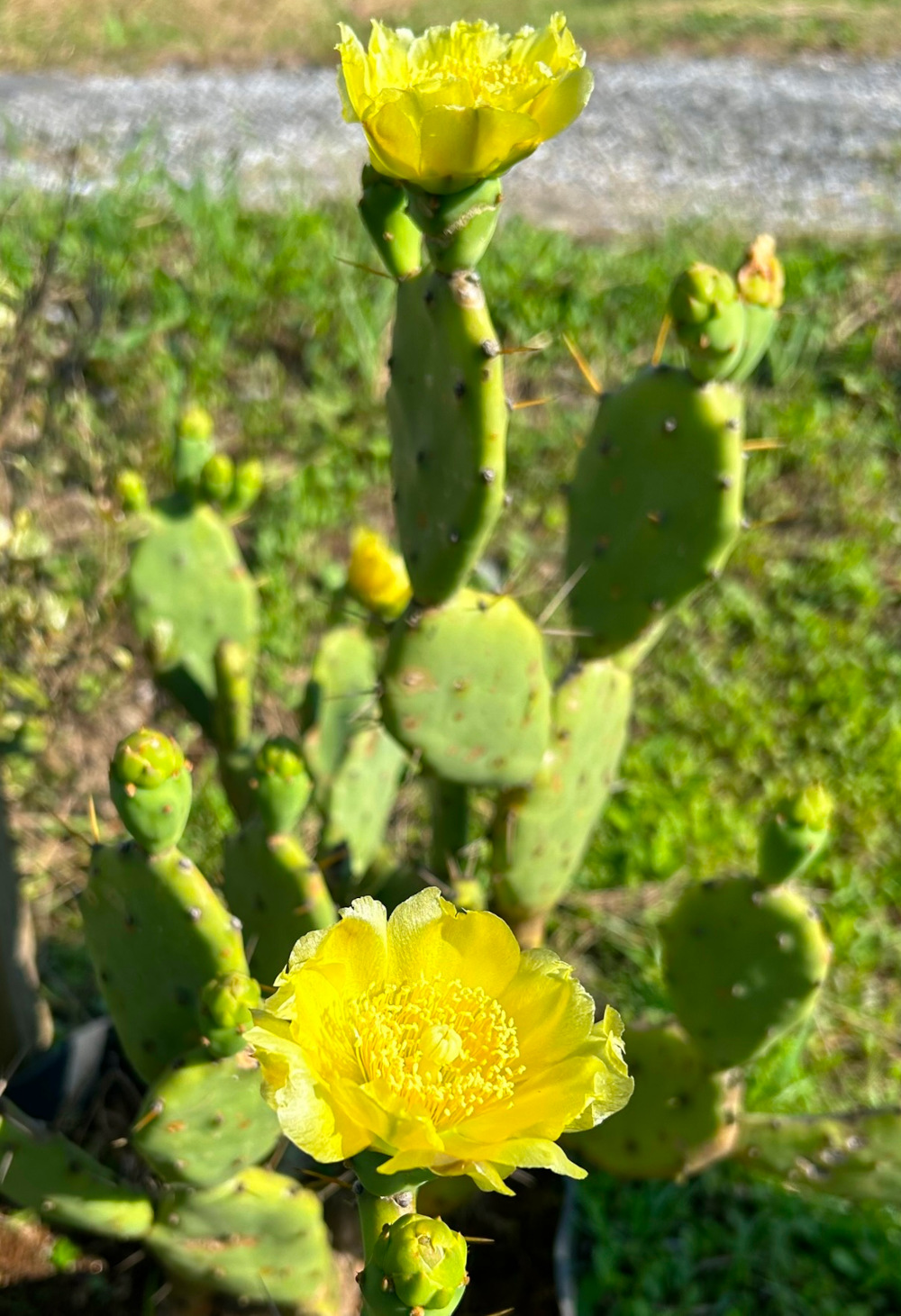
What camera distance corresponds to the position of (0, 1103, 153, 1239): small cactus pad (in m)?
1.24

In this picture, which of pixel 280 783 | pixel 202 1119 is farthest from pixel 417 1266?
pixel 280 783

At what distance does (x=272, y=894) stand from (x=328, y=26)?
5584mm

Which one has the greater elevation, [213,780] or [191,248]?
[191,248]

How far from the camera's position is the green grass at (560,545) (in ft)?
6.88

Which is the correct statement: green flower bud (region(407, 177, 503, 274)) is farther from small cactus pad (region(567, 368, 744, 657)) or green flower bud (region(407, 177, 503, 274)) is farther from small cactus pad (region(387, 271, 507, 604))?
small cactus pad (region(567, 368, 744, 657))

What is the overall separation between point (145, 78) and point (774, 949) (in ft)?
16.8

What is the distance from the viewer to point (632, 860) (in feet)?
7.63

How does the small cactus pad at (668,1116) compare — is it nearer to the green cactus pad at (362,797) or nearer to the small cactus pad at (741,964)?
the small cactus pad at (741,964)

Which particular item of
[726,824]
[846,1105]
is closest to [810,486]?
[726,824]

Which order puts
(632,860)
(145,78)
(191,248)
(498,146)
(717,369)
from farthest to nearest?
(145,78) < (191,248) < (632,860) < (717,369) < (498,146)

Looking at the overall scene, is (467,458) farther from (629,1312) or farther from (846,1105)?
(846,1105)

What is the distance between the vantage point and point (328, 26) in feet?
19.3

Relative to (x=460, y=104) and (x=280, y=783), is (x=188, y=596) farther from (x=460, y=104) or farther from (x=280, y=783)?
(x=460, y=104)

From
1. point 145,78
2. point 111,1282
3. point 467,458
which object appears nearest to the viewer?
point 467,458
